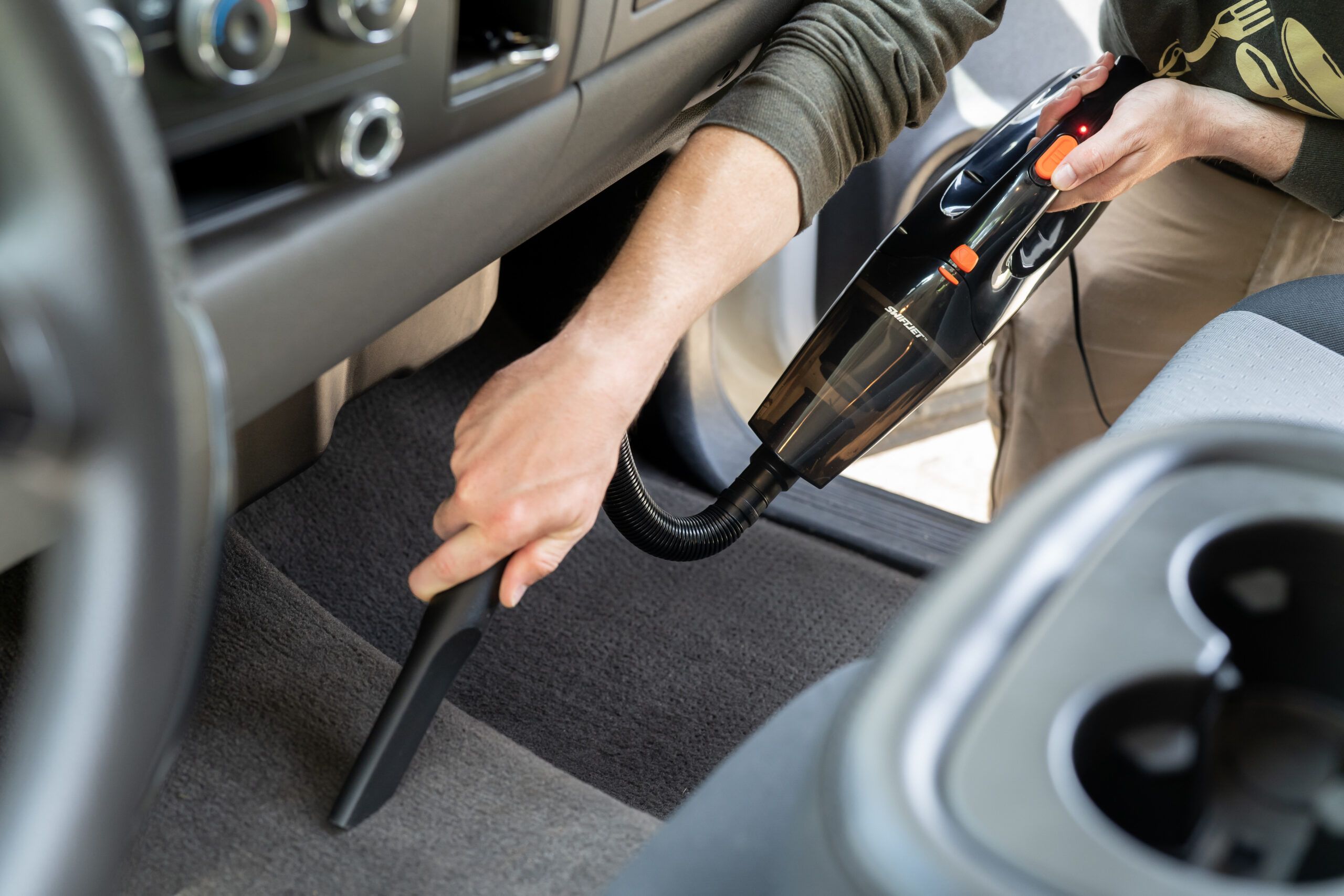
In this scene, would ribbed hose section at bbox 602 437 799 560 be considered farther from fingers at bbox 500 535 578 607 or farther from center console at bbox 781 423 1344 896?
center console at bbox 781 423 1344 896

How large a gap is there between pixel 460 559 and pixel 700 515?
409 millimetres

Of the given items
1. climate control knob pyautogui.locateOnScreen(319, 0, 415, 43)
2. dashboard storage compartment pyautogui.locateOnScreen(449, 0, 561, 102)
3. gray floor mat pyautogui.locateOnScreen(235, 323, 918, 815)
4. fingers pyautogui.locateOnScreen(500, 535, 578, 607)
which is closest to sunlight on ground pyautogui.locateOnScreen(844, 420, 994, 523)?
gray floor mat pyautogui.locateOnScreen(235, 323, 918, 815)

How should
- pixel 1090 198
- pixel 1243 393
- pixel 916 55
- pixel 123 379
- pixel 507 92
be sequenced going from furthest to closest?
1. pixel 1090 198
2. pixel 916 55
3. pixel 1243 393
4. pixel 507 92
5. pixel 123 379

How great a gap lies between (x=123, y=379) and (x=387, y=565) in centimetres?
84

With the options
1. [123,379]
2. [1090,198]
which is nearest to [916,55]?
[1090,198]

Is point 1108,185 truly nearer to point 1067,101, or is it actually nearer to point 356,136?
point 1067,101

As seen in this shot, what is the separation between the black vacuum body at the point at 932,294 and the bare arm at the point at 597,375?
0.20m

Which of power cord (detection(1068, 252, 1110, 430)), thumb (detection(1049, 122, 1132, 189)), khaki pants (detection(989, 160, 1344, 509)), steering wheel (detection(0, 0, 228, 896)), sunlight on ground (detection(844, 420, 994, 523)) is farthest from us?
sunlight on ground (detection(844, 420, 994, 523))

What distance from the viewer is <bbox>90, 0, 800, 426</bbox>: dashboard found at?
15.4 inches

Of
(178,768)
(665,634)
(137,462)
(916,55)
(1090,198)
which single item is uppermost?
(137,462)

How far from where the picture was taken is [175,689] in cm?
30

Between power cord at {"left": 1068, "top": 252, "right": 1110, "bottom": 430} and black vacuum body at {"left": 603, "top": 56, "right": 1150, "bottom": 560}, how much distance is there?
10.5 inches

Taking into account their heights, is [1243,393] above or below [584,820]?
above

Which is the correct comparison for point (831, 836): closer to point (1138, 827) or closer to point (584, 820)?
point (1138, 827)
